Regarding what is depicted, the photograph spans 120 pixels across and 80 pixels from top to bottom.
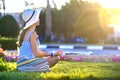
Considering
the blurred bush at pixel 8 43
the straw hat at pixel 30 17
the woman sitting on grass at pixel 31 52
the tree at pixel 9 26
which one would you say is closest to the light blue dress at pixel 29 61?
the woman sitting on grass at pixel 31 52

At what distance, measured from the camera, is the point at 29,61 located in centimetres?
793

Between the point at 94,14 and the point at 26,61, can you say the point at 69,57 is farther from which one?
the point at 94,14

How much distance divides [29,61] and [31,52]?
0.70 ft

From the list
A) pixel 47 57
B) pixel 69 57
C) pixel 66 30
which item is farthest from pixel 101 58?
pixel 66 30

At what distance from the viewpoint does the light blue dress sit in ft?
26.0

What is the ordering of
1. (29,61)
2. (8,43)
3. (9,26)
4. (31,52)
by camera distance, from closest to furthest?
1. (29,61)
2. (31,52)
3. (8,43)
4. (9,26)

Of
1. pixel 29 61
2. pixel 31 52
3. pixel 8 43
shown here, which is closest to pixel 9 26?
pixel 8 43

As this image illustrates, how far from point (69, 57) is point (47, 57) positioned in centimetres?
355

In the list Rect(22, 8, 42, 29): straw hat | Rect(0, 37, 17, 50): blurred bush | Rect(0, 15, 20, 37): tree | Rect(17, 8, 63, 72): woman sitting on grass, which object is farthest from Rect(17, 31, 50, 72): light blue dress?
Rect(0, 15, 20, 37): tree

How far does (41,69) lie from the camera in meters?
7.93

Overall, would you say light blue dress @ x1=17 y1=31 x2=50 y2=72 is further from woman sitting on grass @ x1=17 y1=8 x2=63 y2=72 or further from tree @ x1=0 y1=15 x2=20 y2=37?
A: tree @ x1=0 y1=15 x2=20 y2=37

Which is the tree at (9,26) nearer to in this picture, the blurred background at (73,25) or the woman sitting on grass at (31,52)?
the blurred background at (73,25)

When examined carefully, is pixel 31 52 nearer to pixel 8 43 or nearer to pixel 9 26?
pixel 8 43

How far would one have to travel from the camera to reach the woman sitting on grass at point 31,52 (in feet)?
26.0
